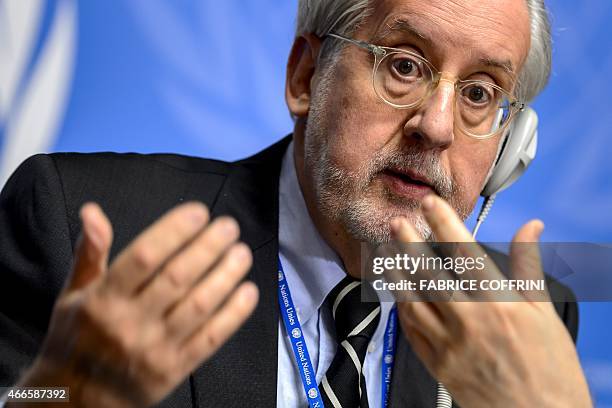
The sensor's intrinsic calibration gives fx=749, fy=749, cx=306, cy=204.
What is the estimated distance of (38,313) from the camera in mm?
1502

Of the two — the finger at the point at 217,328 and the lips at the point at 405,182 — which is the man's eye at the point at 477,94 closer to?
the lips at the point at 405,182

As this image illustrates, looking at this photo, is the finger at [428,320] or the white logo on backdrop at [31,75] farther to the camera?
the white logo on backdrop at [31,75]

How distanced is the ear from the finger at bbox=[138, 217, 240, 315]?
38.9 inches

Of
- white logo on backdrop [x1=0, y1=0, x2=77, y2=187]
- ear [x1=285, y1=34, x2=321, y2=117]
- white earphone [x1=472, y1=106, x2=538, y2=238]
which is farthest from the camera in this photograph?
white logo on backdrop [x1=0, y1=0, x2=77, y2=187]

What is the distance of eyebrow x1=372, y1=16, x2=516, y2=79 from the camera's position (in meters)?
1.62

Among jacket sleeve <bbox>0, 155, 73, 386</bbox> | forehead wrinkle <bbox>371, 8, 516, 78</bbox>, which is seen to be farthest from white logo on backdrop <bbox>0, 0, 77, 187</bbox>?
forehead wrinkle <bbox>371, 8, 516, 78</bbox>

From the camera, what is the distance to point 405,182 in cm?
159

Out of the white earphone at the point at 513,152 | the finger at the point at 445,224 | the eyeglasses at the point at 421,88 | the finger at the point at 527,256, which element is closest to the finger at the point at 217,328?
the finger at the point at 445,224

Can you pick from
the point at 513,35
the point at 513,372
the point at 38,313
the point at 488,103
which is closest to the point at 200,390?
the point at 38,313

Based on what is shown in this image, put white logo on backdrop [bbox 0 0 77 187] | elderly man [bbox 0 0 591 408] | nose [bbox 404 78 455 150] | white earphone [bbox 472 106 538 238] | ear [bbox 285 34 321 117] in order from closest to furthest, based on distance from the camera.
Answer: elderly man [bbox 0 0 591 408] → nose [bbox 404 78 455 150] → ear [bbox 285 34 321 117] → white earphone [bbox 472 106 538 238] → white logo on backdrop [bbox 0 0 77 187]

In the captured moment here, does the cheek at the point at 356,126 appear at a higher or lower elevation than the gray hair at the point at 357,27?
lower

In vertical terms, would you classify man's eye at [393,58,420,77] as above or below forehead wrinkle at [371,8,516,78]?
below

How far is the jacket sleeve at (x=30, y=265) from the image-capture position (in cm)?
144

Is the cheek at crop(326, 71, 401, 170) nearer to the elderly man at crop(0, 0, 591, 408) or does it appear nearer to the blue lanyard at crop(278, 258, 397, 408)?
the elderly man at crop(0, 0, 591, 408)
